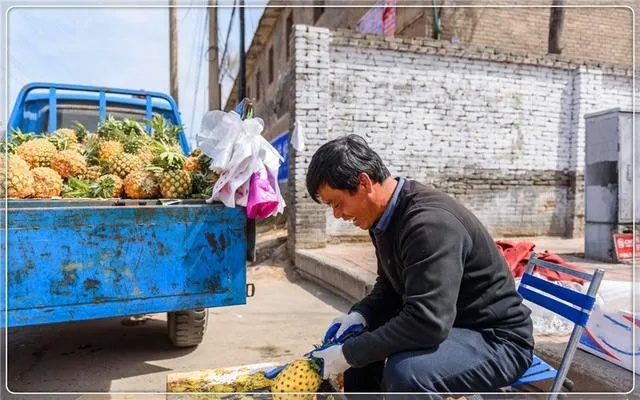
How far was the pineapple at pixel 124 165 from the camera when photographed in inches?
129

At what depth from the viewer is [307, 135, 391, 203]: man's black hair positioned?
1.71 meters

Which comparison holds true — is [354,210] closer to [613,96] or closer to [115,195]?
[115,195]

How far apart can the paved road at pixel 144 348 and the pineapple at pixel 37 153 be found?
1499 mm

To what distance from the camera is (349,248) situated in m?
7.00

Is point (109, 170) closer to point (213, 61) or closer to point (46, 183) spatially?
point (46, 183)

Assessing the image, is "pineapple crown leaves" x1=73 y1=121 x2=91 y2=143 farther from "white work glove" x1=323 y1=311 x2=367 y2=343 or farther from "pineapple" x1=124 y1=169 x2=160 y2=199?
"white work glove" x1=323 y1=311 x2=367 y2=343

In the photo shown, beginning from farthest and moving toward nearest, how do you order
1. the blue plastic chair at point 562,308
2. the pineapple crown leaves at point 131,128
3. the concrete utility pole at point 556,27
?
the concrete utility pole at point 556,27 < the pineapple crown leaves at point 131,128 < the blue plastic chair at point 562,308

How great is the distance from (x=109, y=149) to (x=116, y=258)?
1310 mm

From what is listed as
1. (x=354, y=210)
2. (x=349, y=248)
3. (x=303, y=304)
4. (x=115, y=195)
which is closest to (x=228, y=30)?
(x=349, y=248)

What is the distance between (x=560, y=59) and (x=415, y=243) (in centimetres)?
834

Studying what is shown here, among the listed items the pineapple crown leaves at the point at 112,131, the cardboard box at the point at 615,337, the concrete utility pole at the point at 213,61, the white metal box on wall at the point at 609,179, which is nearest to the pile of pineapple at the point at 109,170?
the pineapple crown leaves at the point at 112,131

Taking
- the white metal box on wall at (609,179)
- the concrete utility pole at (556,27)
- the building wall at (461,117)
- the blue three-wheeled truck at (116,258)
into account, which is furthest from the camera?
the concrete utility pole at (556,27)

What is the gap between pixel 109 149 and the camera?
11.3 ft

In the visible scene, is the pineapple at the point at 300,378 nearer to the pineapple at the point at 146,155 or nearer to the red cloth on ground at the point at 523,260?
the pineapple at the point at 146,155
